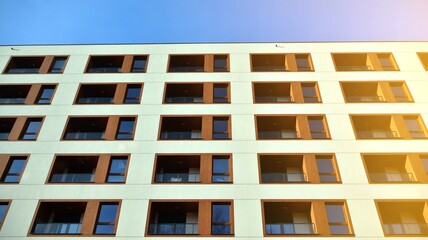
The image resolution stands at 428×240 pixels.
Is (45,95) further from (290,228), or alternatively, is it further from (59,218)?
(290,228)

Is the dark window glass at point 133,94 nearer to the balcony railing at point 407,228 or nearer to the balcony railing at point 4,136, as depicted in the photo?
the balcony railing at point 4,136

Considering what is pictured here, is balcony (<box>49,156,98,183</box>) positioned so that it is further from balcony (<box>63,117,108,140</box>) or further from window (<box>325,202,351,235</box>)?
window (<box>325,202,351,235</box>)

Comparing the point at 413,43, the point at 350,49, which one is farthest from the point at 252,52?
the point at 413,43

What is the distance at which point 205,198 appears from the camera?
2203cm

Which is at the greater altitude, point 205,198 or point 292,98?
point 292,98

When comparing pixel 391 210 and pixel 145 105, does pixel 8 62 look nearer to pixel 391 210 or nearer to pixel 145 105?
pixel 145 105

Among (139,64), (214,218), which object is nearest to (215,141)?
(214,218)

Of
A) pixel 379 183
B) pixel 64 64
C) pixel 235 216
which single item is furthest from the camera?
pixel 64 64

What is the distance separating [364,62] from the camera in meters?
31.1

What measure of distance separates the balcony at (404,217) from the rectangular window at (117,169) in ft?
53.4

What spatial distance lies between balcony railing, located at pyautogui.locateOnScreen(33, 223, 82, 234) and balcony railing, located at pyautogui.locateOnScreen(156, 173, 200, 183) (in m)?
5.72

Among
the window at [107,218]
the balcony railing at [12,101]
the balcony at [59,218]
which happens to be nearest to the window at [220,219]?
the window at [107,218]

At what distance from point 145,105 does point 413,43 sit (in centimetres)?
2372

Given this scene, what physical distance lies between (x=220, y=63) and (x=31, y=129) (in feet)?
52.3
